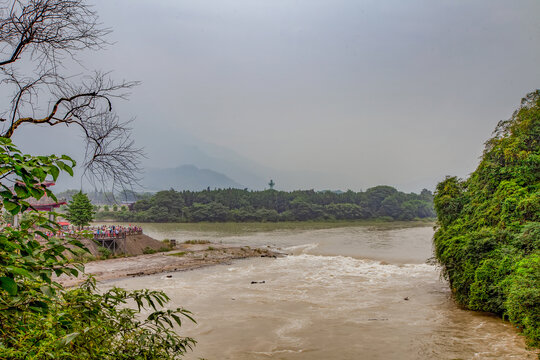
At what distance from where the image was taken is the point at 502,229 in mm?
13391

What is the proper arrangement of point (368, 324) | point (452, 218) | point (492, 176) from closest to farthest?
point (368, 324) → point (492, 176) → point (452, 218)

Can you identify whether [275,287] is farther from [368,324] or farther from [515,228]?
[515,228]

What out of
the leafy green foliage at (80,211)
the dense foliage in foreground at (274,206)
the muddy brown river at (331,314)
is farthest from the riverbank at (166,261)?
the dense foliage in foreground at (274,206)

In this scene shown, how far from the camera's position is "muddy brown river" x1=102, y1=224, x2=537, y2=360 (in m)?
11.4

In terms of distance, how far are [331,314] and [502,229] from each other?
783 centimetres

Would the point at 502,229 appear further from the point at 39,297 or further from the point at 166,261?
the point at 166,261

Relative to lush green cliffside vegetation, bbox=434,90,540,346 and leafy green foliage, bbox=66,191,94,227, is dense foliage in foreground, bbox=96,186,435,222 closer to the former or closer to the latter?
leafy green foliage, bbox=66,191,94,227

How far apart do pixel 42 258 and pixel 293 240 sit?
43723mm

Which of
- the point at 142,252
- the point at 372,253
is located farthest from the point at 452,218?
the point at 142,252

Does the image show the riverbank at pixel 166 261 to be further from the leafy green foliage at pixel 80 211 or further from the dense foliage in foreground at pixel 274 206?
the dense foliage in foreground at pixel 274 206

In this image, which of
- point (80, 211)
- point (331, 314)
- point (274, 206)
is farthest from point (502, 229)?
point (274, 206)

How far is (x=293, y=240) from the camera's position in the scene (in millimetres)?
44812

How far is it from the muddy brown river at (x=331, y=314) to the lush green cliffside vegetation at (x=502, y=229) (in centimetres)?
148

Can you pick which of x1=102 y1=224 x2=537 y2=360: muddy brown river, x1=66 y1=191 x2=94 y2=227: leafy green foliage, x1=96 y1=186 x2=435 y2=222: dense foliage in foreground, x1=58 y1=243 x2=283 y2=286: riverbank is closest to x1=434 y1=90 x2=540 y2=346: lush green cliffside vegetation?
x1=102 y1=224 x2=537 y2=360: muddy brown river
